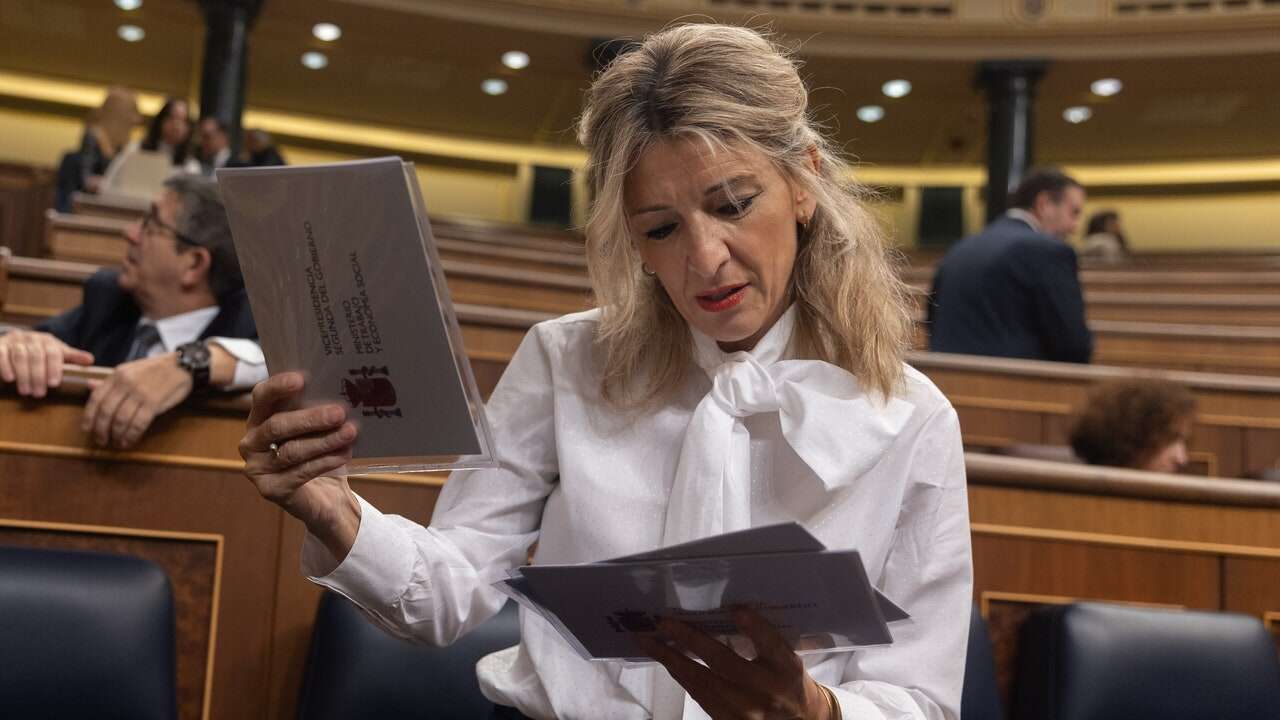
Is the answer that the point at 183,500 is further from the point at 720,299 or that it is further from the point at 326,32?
the point at 326,32

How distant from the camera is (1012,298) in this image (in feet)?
10.1

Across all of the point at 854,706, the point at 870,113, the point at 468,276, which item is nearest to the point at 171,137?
the point at 468,276

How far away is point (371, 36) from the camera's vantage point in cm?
747

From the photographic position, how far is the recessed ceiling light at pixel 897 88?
7.77 metres

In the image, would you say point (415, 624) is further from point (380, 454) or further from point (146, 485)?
point (146, 485)

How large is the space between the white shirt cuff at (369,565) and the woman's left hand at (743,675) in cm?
19

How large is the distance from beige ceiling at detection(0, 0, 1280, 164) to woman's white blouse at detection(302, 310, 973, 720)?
6.04 m

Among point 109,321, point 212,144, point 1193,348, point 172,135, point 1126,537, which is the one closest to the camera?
point 1126,537

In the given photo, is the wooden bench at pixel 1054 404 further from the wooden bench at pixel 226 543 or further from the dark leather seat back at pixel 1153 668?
the dark leather seat back at pixel 1153 668

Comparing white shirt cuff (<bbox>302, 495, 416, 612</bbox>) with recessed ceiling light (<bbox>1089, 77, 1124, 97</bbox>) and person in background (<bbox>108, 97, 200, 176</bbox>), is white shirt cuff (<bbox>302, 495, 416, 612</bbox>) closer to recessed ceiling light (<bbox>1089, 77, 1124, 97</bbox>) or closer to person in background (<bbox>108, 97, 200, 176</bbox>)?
person in background (<bbox>108, 97, 200, 176</bbox>)

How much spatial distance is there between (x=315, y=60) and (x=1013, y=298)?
619 centimetres

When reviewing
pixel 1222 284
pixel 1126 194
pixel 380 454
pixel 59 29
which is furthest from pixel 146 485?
pixel 1126 194

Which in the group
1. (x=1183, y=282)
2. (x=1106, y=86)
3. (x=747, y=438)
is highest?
(x=1106, y=86)

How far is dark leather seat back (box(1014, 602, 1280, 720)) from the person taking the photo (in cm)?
134
